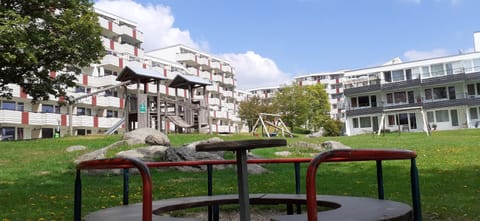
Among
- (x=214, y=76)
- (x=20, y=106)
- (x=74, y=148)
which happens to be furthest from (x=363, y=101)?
(x=74, y=148)

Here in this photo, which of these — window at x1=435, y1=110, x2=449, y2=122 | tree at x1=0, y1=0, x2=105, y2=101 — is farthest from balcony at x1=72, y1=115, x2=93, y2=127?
window at x1=435, y1=110, x2=449, y2=122

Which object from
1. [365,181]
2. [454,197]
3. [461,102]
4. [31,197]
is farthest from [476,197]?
[461,102]

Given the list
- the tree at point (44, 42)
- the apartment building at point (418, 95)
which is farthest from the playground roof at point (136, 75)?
the apartment building at point (418, 95)

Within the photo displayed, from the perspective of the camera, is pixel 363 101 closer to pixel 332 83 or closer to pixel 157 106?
pixel 157 106

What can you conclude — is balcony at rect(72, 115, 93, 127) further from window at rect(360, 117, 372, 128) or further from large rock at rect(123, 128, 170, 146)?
window at rect(360, 117, 372, 128)

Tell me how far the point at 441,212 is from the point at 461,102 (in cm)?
4575

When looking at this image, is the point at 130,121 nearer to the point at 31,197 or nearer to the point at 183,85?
the point at 183,85

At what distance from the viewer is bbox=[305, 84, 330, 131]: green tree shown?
2463 inches

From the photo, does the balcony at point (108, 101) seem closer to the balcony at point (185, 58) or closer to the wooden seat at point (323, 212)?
the balcony at point (185, 58)

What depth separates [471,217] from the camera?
18.6 feet

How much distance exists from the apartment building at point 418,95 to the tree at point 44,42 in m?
32.6

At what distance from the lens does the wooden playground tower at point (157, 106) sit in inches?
1003

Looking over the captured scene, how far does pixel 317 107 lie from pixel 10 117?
135 feet

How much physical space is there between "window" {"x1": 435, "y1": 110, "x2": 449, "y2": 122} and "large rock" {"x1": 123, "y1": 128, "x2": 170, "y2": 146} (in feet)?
132
